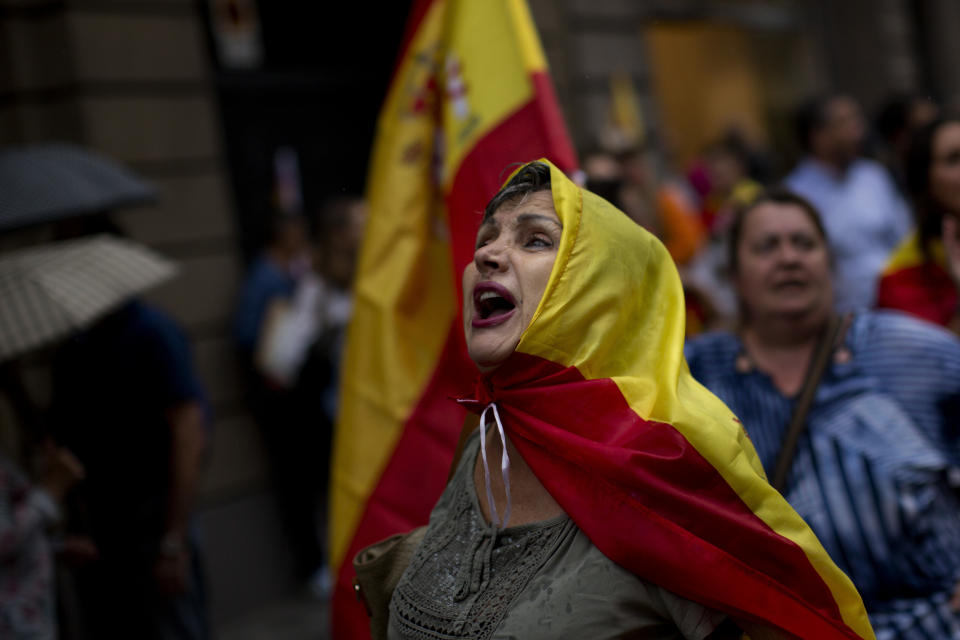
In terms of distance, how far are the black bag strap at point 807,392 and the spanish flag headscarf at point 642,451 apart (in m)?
0.82

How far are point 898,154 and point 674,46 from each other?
4.89 m

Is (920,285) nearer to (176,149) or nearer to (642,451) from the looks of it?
(642,451)

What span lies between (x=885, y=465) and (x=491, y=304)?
1251 millimetres

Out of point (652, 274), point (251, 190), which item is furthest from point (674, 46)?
point (652, 274)

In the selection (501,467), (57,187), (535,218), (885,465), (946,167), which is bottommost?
(885,465)

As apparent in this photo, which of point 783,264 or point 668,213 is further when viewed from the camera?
point 668,213

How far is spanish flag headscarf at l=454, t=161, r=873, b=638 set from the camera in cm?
177

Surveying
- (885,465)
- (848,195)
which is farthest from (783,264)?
(848,195)

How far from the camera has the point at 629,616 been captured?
5.75 ft

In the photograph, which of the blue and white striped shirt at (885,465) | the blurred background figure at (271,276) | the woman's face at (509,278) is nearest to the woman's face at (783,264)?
the blue and white striped shirt at (885,465)

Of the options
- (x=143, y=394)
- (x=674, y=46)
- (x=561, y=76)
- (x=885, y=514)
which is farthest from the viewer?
(x=674, y=46)

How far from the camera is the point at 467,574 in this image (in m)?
1.92

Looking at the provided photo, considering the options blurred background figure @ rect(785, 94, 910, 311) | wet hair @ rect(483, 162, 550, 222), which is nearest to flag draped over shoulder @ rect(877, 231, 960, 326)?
blurred background figure @ rect(785, 94, 910, 311)

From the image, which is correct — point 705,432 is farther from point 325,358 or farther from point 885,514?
point 325,358
